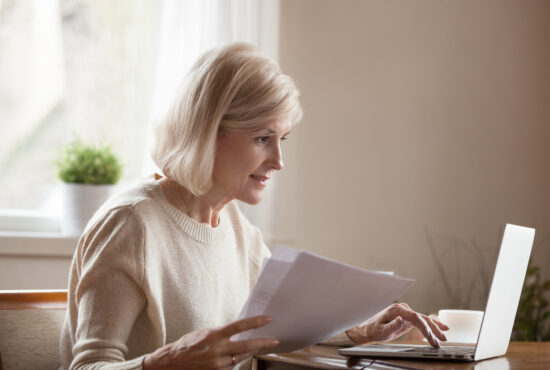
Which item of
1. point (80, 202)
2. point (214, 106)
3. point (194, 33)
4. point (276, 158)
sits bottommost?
point (80, 202)

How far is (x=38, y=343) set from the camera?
1.48m

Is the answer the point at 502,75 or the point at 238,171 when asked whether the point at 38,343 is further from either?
the point at 502,75

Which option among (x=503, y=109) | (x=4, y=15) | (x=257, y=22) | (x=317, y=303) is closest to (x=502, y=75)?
(x=503, y=109)

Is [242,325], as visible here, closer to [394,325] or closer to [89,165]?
[394,325]

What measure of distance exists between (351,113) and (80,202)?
121 centimetres

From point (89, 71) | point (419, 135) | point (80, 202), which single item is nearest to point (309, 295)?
point (80, 202)

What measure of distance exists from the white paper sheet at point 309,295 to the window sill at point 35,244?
1.55 m

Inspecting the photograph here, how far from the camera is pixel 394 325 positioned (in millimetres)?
1486

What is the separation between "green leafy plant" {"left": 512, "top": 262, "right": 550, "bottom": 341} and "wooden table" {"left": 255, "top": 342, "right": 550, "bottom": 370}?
1.69m

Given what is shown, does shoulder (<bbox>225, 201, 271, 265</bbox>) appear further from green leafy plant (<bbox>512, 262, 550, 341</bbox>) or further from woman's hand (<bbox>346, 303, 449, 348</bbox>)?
green leafy plant (<bbox>512, 262, 550, 341</bbox>)

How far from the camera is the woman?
1.28 meters

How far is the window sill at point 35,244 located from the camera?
249cm

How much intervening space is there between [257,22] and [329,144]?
60cm

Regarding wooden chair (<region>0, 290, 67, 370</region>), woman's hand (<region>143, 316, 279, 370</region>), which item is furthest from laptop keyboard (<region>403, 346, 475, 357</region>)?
wooden chair (<region>0, 290, 67, 370</region>)
